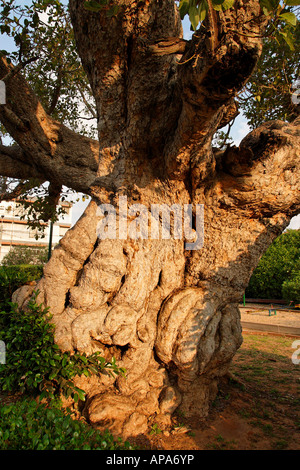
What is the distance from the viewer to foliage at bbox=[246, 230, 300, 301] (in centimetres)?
1376

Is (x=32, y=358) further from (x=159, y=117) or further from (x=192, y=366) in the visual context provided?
(x=159, y=117)

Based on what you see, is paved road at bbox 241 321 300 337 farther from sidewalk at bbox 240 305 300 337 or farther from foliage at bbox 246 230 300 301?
foliage at bbox 246 230 300 301

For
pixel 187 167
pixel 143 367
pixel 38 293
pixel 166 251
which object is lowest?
pixel 143 367

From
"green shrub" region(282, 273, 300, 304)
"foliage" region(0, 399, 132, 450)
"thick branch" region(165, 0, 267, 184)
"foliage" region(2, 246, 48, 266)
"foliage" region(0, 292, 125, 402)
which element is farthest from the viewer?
"foliage" region(2, 246, 48, 266)

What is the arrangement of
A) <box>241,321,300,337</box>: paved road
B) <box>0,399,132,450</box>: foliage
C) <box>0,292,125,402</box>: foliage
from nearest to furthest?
<box>0,399,132,450</box>: foliage
<box>0,292,125,402</box>: foliage
<box>241,321,300,337</box>: paved road

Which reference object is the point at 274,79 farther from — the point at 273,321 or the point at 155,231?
the point at 273,321

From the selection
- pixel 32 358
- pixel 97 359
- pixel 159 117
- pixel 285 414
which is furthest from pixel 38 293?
pixel 285 414

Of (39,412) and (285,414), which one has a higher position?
(39,412)

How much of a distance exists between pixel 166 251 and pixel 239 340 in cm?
167

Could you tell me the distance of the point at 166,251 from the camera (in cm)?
446

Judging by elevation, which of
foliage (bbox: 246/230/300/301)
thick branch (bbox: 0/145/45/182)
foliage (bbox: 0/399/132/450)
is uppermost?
thick branch (bbox: 0/145/45/182)

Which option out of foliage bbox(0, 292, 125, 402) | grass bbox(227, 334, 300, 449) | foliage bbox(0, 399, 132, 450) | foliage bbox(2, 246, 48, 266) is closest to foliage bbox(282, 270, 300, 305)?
grass bbox(227, 334, 300, 449)

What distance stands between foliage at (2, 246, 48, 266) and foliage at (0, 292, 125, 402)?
25508 mm

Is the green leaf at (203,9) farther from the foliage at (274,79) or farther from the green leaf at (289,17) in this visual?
the foliage at (274,79)
